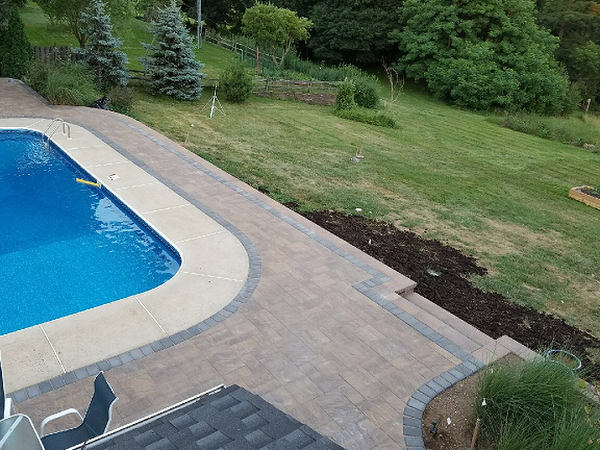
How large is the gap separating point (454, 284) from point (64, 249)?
5.91 metres

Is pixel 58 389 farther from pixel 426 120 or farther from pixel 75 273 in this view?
pixel 426 120

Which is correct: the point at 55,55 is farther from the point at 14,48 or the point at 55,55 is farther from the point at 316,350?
the point at 316,350

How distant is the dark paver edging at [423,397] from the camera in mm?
4867

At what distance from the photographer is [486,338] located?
6441 mm

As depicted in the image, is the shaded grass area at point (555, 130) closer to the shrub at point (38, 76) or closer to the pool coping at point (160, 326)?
the pool coping at point (160, 326)

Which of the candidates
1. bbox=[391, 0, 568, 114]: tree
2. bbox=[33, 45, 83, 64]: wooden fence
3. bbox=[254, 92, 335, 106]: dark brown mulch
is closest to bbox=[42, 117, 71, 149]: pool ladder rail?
bbox=[33, 45, 83, 64]: wooden fence

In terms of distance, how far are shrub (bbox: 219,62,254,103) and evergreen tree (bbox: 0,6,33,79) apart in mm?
6277

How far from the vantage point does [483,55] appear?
26.1 meters

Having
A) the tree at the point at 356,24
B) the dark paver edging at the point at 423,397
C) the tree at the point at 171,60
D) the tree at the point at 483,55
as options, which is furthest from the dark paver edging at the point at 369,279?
the tree at the point at 356,24

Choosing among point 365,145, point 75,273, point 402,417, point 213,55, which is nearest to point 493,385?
point 402,417

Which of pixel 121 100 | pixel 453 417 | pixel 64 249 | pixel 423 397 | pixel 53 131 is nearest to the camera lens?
pixel 453 417

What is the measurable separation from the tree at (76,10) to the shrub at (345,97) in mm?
7626

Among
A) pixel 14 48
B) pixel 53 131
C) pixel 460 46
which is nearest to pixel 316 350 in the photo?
pixel 53 131

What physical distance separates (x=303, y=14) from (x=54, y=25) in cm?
1735
